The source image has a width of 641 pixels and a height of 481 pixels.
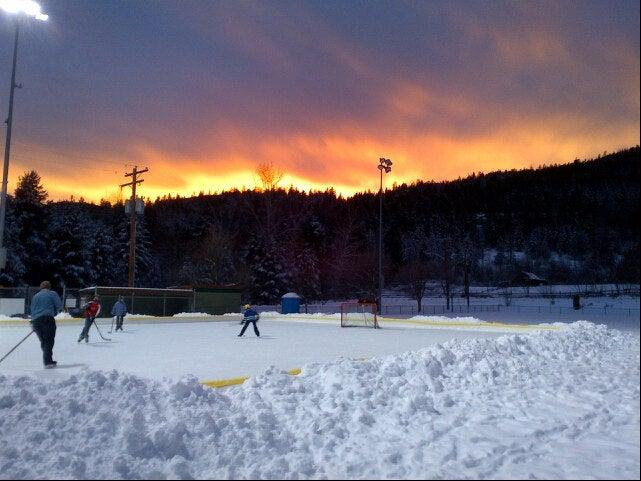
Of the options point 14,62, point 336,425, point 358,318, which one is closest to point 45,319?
point 336,425

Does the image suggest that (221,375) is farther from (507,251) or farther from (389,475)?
(507,251)

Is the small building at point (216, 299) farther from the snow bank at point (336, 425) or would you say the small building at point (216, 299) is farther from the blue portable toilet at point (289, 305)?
the snow bank at point (336, 425)

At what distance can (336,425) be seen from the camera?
220 inches

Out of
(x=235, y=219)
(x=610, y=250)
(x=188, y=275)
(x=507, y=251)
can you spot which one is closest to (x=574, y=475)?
(x=610, y=250)

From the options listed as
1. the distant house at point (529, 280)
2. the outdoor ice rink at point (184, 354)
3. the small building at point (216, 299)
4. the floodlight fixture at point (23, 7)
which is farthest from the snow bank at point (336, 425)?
the distant house at point (529, 280)

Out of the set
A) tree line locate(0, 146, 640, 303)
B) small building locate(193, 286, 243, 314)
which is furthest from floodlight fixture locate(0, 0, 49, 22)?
tree line locate(0, 146, 640, 303)

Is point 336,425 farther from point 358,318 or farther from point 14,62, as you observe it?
point 358,318

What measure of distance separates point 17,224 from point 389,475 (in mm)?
51161

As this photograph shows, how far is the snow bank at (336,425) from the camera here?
14.0 ft

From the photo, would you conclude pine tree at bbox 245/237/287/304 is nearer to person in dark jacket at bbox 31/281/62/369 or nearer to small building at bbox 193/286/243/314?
small building at bbox 193/286/243/314

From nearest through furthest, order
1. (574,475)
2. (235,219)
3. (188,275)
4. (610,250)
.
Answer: (610,250), (574,475), (188,275), (235,219)

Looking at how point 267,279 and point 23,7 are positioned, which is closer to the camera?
point 23,7

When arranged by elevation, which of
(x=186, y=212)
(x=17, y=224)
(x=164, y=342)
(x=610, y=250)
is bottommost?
(x=164, y=342)

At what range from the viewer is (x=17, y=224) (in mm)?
47000
